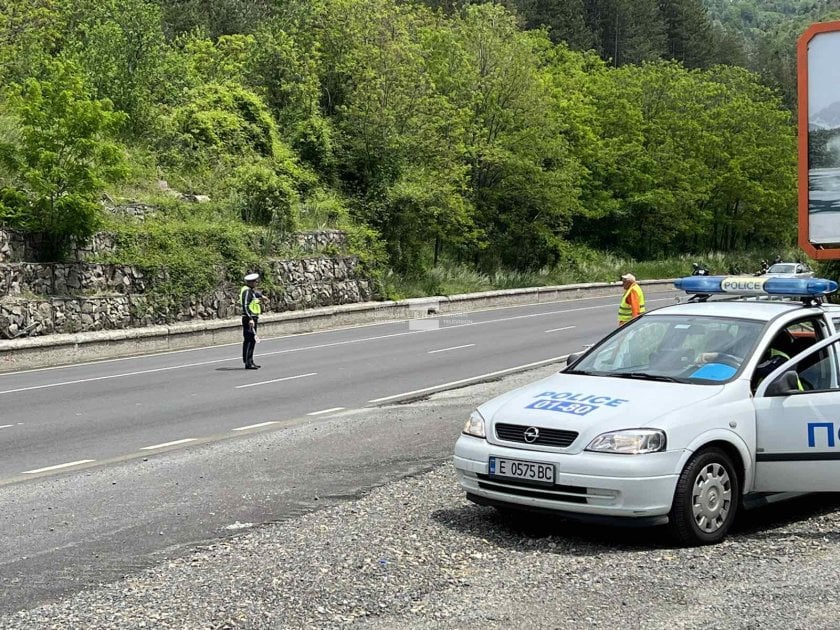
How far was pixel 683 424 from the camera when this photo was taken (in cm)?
709

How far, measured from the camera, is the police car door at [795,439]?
24.9 feet

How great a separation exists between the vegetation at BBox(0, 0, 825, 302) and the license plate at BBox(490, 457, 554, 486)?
19408mm

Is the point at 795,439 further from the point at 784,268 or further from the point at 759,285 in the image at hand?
the point at 784,268

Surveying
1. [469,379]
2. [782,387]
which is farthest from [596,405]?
[469,379]

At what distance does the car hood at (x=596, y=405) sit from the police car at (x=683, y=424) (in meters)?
0.01

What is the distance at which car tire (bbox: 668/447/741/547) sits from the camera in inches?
276

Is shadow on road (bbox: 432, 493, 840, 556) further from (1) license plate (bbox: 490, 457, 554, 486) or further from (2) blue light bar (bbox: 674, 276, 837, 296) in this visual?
(2) blue light bar (bbox: 674, 276, 837, 296)

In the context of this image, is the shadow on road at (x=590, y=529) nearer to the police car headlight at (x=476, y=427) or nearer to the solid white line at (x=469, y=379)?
the police car headlight at (x=476, y=427)

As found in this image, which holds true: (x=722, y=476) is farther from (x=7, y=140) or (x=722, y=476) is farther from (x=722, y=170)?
(x=722, y=170)

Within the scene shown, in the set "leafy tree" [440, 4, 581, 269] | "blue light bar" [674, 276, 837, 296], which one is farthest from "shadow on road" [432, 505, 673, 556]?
"leafy tree" [440, 4, 581, 269]

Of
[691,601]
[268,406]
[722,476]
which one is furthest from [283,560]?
[268,406]

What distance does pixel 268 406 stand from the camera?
15102mm

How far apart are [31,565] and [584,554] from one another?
3.52 meters

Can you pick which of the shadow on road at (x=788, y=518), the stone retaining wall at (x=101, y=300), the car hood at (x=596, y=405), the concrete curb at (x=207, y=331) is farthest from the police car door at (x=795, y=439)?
the stone retaining wall at (x=101, y=300)
